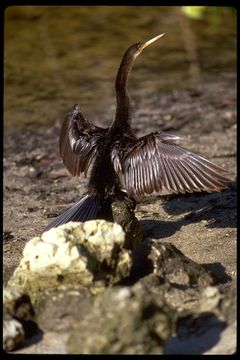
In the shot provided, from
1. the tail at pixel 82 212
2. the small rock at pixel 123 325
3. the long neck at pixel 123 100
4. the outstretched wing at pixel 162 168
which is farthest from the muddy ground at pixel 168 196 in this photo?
the small rock at pixel 123 325

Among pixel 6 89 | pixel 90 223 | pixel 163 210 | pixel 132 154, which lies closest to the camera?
pixel 90 223

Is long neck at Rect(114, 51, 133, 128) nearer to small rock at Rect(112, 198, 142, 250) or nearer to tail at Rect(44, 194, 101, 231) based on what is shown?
tail at Rect(44, 194, 101, 231)

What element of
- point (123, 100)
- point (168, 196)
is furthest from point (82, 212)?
point (168, 196)

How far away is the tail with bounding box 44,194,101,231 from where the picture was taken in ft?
20.9

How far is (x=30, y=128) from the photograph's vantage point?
988 centimetres

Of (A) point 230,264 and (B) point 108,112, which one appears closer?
(A) point 230,264

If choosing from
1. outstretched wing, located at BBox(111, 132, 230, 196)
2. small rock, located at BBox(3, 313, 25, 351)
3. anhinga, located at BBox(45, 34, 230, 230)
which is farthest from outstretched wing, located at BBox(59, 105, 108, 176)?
small rock, located at BBox(3, 313, 25, 351)

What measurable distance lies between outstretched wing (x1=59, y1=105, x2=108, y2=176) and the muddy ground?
0.57m

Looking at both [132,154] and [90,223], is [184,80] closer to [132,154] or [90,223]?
[132,154]

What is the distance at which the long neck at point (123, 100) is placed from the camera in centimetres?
694

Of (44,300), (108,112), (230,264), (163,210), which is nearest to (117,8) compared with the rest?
(108,112)

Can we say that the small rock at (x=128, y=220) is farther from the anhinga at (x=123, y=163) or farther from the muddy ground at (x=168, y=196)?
the muddy ground at (x=168, y=196)

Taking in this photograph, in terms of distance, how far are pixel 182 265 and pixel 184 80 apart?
20.7 ft

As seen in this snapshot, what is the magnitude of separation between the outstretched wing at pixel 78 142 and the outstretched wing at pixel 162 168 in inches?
11.4
